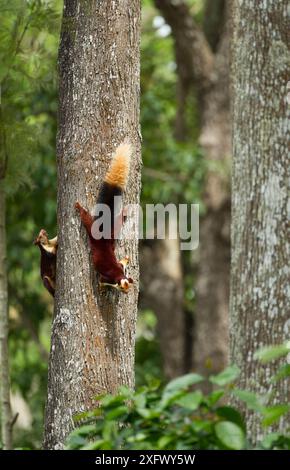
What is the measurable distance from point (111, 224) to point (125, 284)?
27 centimetres

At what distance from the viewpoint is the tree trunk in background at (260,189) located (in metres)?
5.91

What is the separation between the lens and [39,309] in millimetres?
11672

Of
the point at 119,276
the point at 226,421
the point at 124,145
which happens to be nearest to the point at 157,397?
the point at 226,421

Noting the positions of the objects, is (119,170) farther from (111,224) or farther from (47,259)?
(47,259)

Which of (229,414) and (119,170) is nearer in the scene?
(229,414)

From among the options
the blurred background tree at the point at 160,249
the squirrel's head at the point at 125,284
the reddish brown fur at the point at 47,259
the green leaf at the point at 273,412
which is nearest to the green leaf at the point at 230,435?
the green leaf at the point at 273,412

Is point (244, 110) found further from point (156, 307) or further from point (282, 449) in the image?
point (156, 307)

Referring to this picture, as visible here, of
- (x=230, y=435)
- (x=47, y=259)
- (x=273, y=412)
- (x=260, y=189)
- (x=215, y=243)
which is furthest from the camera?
(x=215, y=243)

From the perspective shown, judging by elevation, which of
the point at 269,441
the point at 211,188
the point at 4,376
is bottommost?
the point at 269,441

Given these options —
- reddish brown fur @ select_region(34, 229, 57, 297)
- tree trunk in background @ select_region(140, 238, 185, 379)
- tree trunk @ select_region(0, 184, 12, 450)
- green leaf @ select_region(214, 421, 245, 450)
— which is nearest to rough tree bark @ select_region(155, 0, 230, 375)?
tree trunk in background @ select_region(140, 238, 185, 379)

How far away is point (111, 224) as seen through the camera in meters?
4.21

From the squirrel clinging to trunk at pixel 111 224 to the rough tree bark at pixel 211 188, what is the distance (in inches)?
262

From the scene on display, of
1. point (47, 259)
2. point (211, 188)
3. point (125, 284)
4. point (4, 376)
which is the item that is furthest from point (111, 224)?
point (211, 188)

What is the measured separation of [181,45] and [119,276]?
7394mm
